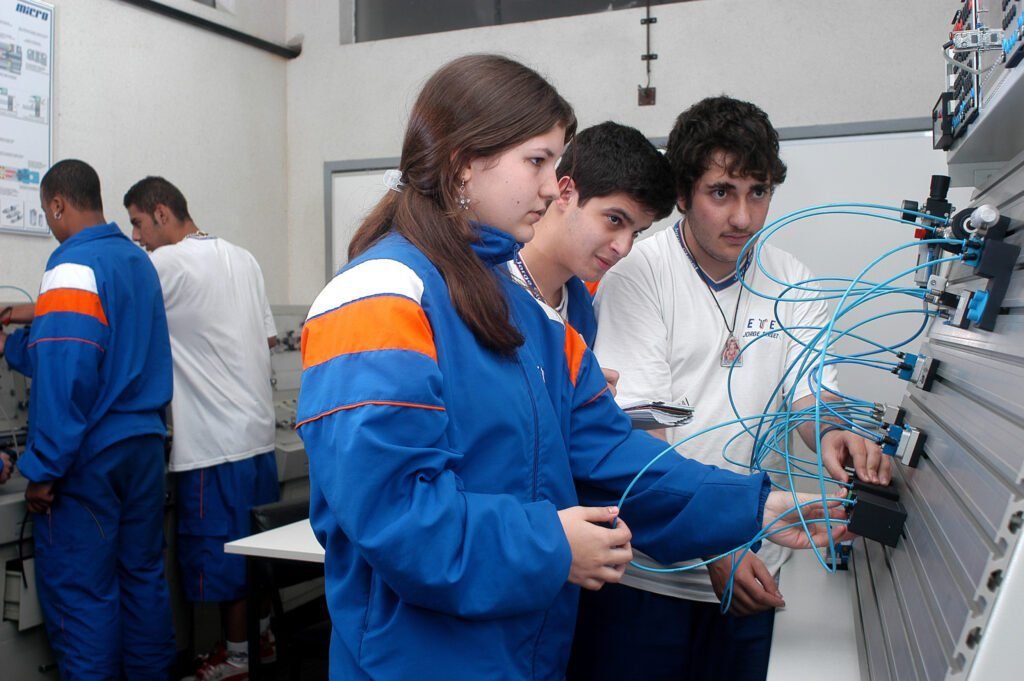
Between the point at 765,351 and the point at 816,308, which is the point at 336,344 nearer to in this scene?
the point at 765,351

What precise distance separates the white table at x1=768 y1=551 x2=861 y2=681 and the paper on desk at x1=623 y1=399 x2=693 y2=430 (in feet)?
1.09

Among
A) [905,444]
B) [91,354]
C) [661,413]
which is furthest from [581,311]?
[91,354]

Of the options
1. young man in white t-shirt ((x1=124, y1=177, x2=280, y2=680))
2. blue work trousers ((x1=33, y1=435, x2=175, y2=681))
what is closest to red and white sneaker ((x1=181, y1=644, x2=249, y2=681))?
young man in white t-shirt ((x1=124, y1=177, x2=280, y2=680))

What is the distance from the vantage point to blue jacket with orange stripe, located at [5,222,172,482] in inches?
93.0

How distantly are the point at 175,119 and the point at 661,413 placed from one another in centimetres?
295

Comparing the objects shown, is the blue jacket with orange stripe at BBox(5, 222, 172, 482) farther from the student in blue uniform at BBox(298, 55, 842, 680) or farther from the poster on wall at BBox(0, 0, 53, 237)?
the student in blue uniform at BBox(298, 55, 842, 680)

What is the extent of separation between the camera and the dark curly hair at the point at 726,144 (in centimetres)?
152

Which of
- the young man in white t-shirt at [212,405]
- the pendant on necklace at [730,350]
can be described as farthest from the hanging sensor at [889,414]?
the young man in white t-shirt at [212,405]

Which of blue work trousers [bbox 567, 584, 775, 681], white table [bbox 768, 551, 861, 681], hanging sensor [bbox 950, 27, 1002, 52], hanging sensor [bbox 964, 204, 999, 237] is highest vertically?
hanging sensor [bbox 950, 27, 1002, 52]

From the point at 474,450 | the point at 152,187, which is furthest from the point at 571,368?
the point at 152,187

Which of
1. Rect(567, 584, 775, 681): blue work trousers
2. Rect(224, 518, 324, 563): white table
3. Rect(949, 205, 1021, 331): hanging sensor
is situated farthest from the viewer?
Rect(224, 518, 324, 563): white table

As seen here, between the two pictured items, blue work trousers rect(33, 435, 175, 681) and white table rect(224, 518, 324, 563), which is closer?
white table rect(224, 518, 324, 563)

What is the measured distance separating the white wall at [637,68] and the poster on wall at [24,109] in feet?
4.31

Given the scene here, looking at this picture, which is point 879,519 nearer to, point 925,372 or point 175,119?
point 925,372
